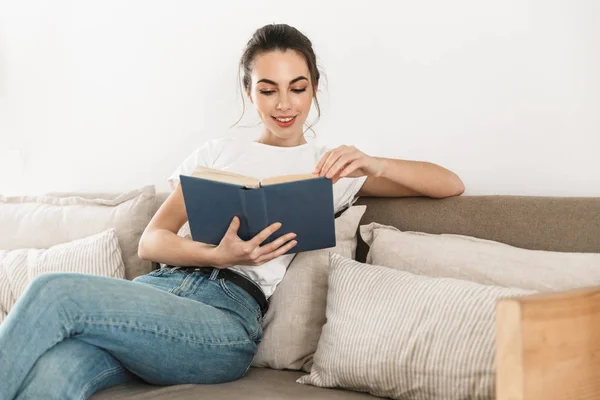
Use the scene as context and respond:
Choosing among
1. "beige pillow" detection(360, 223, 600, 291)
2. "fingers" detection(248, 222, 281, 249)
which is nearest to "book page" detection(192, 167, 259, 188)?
"fingers" detection(248, 222, 281, 249)

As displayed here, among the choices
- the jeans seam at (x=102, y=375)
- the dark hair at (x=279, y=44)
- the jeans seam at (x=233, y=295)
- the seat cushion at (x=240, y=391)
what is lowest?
the seat cushion at (x=240, y=391)

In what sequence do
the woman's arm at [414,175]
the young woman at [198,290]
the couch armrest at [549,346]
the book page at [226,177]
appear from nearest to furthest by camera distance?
the couch armrest at [549,346], the young woman at [198,290], the book page at [226,177], the woman's arm at [414,175]

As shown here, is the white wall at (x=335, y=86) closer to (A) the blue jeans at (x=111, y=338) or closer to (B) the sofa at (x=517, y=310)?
(B) the sofa at (x=517, y=310)

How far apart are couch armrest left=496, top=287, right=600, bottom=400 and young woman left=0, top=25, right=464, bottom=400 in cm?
73

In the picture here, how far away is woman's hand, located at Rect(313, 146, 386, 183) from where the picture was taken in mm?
1664

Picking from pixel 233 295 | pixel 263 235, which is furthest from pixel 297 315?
pixel 263 235

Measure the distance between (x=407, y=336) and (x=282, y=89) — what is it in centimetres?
83

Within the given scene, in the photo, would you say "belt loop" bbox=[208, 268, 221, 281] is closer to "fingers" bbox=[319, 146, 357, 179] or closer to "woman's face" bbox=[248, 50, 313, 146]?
"fingers" bbox=[319, 146, 357, 179]

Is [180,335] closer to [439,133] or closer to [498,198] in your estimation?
[498,198]

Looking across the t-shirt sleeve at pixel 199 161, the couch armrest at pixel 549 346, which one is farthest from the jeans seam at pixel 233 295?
the couch armrest at pixel 549 346

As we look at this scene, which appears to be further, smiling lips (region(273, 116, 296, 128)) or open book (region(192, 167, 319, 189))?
smiling lips (region(273, 116, 296, 128))

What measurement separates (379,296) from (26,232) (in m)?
1.47

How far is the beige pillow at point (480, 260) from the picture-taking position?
1479mm

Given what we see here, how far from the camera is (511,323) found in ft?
3.03
